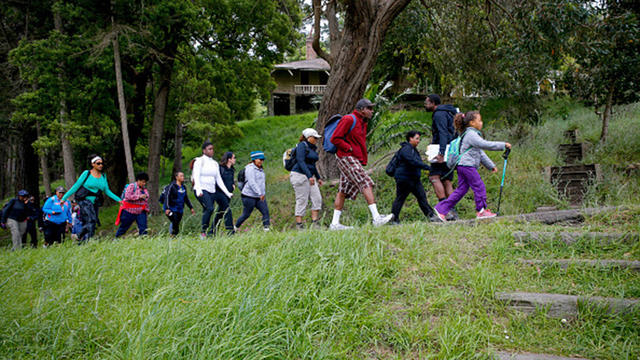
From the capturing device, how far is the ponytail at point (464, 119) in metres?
6.16

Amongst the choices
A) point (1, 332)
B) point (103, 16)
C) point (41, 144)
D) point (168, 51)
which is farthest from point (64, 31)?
point (1, 332)

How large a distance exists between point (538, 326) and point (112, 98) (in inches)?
664

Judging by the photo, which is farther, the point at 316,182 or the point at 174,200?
the point at 174,200

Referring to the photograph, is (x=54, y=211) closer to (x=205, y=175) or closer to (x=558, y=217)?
(x=205, y=175)

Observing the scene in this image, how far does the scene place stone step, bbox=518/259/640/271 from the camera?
368 centimetres

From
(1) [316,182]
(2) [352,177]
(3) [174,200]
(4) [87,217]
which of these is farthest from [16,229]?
(2) [352,177]

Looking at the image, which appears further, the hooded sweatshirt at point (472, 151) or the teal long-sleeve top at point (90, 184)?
the teal long-sleeve top at point (90, 184)

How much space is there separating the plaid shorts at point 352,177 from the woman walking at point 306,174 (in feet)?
2.91

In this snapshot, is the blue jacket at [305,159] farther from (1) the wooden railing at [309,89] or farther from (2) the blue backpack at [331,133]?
(1) the wooden railing at [309,89]

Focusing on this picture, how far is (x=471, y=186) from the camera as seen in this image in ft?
19.8

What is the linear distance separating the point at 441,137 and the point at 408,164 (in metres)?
0.89

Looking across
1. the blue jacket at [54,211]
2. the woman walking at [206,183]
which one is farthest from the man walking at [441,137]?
the blue jacket at [54,211]

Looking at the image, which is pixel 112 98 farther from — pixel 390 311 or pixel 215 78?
pixel 390 311

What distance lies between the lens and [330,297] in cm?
335
